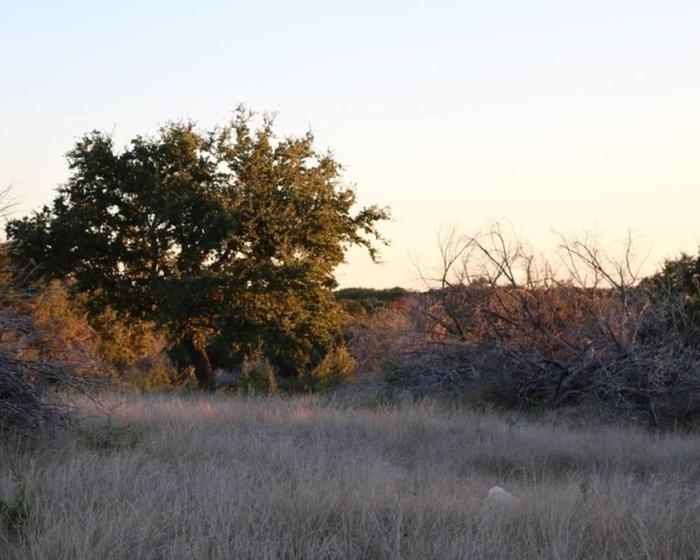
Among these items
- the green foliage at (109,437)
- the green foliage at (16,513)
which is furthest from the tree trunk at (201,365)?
the green foliage at (16,513)

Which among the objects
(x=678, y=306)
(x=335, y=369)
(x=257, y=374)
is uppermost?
(x=678, y=306)

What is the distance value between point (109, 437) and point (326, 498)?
396 centimetres

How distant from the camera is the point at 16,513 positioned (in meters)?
6.44

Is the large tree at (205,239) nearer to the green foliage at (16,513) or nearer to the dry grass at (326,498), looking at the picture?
the dry grass at (326,498)

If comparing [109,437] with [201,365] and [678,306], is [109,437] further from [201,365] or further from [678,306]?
[201,365]

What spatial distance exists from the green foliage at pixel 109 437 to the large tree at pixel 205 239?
45.5 ft

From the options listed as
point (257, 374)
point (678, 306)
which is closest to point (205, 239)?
point (257, 374)

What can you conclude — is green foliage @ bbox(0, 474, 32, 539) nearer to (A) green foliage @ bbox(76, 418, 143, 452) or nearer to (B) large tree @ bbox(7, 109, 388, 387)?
(A) green foliage @ bbox(76, 418, 143, 452)

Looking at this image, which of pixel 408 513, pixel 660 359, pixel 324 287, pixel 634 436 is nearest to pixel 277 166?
pixel 324 287

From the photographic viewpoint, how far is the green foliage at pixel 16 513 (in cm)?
618

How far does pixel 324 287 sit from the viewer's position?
26.2 meters

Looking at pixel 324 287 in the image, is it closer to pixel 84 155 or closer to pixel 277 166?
pixel 277 166

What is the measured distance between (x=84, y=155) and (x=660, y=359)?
17187 mm

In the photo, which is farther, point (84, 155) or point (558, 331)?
point (84, 155)
